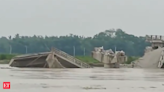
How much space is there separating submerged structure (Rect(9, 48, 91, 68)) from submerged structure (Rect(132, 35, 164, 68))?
840cm

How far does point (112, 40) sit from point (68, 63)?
8292 centimetres

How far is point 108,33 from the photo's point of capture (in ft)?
475

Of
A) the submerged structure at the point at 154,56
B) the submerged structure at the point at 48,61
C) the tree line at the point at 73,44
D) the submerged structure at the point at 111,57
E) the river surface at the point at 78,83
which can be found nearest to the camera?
the river surface at the point at 78,83

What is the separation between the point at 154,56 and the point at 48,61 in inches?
518

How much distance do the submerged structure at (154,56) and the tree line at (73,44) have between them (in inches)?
2531

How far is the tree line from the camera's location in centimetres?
12619

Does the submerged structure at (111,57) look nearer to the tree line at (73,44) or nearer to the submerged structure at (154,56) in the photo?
the submerged structure at (154,56)

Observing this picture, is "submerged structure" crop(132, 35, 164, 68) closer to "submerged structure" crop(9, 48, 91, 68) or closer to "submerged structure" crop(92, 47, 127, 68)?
"submerged structure" crop(92, 47, 127, 68)

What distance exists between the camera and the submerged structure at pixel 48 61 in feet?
156

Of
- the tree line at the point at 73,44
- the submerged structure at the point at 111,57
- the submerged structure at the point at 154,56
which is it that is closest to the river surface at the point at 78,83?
the submerged structure at the point at 111,57

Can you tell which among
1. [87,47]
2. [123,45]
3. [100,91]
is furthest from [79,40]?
[100,91]

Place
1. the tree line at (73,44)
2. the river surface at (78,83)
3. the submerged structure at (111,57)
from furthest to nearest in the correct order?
the tree line at (73,44), the submerged structure at (111,57), the river surface at (78,83)

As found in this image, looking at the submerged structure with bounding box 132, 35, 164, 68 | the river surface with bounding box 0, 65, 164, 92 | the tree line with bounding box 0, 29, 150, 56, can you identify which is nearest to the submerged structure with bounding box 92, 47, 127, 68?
the submerged structure with bounding box 132, 35, 164, 68

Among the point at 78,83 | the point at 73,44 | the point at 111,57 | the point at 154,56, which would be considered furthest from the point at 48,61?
the point at 73,44
